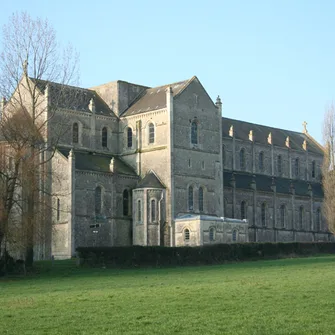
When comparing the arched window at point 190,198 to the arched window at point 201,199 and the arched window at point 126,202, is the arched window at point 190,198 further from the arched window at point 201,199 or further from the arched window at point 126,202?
the arched window at point 126,202

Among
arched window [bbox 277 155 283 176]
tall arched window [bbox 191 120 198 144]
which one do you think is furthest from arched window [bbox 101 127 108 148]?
arched window [bbox 277 155 283 176]

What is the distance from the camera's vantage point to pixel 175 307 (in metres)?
26.9

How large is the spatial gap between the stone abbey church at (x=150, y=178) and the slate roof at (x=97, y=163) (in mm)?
147

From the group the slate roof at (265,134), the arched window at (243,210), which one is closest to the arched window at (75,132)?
the slate roof at (265,134)

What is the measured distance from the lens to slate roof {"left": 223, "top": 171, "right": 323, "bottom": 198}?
87250 mm

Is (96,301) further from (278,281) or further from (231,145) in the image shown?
(231,145)

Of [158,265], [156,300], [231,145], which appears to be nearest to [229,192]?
[231,145]

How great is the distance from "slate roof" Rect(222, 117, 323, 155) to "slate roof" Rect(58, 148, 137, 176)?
1723 cm

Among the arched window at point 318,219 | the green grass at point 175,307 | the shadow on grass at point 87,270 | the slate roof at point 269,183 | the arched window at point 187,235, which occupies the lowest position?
the green grass at point 175,307

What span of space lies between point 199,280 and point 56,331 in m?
19.6

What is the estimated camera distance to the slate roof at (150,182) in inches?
2889

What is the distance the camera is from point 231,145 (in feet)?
298

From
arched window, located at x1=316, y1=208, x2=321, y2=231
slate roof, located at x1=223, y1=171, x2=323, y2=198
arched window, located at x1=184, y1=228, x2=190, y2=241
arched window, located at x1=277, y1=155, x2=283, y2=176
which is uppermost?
arched window, located at x1=277, y1=155, x2=283, y2=176

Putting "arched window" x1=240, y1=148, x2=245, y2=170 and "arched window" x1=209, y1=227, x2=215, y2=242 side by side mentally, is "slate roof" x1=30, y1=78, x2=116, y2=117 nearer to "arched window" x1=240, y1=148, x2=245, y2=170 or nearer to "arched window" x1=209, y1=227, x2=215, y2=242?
"arched window" x1=209, y1=227, x2=215, y2=242
